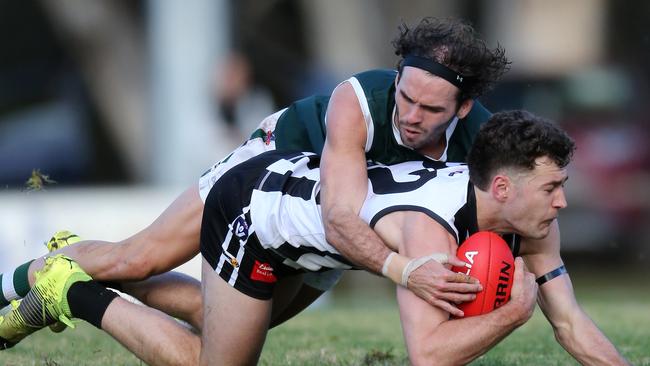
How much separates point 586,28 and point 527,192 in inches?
693

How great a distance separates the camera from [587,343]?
573 centimetres

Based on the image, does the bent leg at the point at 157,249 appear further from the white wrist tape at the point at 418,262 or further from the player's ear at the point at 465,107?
the white wrist tape at the point at 418,262

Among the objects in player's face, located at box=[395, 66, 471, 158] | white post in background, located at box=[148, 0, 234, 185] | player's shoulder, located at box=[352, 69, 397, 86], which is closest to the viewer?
player's face, located at box=[395, 66, 471, 158]

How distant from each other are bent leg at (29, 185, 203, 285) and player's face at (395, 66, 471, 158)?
45.5 inches

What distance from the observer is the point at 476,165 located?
18.3 feet

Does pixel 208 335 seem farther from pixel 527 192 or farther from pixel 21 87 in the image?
pixel 21 87

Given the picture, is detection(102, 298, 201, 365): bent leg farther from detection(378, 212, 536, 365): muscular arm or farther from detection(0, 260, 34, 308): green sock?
detection(378, 212, 536, 365): muscular arm

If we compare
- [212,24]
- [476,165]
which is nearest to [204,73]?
[212,24]

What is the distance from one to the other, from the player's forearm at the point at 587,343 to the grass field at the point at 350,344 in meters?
0.94

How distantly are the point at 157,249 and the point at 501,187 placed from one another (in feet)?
6.36

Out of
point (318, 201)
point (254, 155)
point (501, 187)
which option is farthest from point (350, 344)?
point (501, 187)

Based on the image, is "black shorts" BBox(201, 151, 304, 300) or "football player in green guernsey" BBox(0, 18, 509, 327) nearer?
"football player in green guernsey" BBox(0, 18, 509, 327)

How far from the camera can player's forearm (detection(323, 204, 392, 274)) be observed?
5523mm

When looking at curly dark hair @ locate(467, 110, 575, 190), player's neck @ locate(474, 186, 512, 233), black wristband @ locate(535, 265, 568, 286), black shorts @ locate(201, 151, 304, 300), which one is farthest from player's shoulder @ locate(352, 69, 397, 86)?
black wristband @ locate(535, 265, 568, 286)
